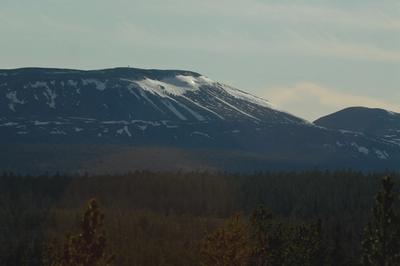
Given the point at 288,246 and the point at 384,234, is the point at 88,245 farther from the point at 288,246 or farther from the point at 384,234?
the point at 288,246

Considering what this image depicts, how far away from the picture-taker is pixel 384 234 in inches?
2704

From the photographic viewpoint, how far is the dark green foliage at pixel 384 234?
6806cm

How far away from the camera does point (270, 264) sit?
94625 mm

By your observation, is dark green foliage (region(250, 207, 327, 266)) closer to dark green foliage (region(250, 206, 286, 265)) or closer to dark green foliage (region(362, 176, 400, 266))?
dark green foliage (region(250, 206, 286, 265))

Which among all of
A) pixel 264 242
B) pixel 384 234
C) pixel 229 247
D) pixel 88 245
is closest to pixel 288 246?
pixel 264 242

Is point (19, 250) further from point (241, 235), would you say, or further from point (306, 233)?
point (241, 235)

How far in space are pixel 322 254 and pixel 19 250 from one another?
2750 inches

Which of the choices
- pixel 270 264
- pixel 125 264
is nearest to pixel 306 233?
pixel 270 264

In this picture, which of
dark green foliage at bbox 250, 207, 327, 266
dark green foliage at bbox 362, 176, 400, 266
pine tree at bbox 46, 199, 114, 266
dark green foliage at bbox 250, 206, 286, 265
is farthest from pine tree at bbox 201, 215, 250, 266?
pine tree at bbox 46, 199, 114, 266

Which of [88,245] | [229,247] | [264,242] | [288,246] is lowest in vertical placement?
[288,246]

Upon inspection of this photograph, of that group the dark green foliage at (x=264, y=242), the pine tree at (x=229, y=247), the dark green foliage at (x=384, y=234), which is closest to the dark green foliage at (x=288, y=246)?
the dark green foliage at (x=264, y=242)

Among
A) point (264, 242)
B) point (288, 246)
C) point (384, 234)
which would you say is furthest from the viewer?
point (288, 246)

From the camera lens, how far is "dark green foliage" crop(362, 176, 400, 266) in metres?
68.1

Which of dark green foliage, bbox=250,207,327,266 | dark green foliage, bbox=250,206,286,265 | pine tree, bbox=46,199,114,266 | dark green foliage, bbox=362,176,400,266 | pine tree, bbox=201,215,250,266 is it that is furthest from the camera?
dark green foliage, bbox=250,207,327,266
